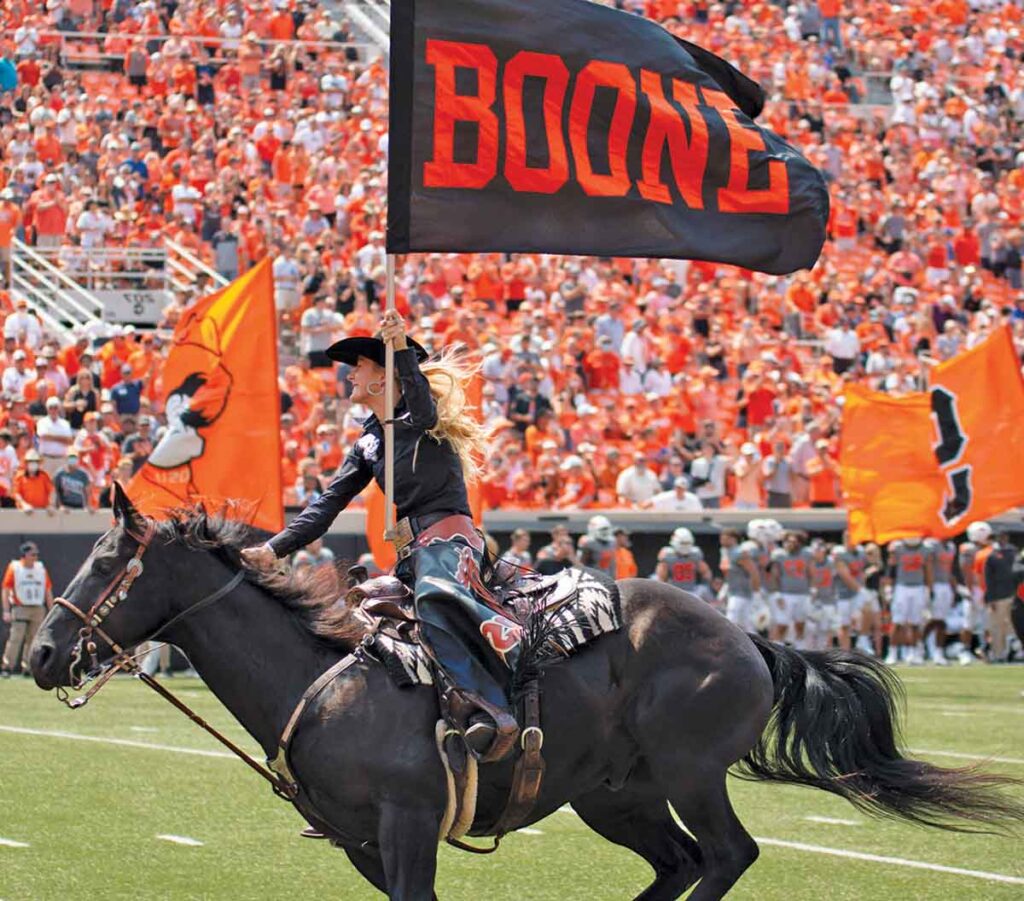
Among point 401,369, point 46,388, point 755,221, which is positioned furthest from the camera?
point 46,388

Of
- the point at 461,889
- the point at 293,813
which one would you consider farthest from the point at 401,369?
the point at 293,813

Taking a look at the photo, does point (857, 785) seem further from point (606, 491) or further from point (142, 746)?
point (606, 491)

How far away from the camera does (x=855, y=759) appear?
7922 millimetres

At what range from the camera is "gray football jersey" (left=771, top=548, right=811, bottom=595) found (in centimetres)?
2281

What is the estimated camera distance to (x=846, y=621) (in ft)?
77.7

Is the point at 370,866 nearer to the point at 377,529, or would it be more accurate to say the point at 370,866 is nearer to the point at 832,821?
the point at 832,821

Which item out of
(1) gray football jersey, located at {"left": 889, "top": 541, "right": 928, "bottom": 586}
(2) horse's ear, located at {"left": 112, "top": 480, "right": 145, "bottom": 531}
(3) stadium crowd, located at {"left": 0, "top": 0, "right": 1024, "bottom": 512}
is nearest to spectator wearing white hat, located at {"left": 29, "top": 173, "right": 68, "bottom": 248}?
(3) stadium crowd, located at {"left": 0, "top": 0, "right": 1024, "bottom": 512}

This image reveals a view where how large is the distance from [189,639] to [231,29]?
24.8 m

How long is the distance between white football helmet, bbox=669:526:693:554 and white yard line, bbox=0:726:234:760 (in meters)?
8.36

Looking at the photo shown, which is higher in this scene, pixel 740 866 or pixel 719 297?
pixel 719 297

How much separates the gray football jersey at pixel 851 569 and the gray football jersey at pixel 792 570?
1.80 feet

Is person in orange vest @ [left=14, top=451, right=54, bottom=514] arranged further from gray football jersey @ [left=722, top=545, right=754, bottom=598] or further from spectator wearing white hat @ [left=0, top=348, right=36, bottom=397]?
gray football jersey @ [left=722, top=545, right=754, bottom=598]

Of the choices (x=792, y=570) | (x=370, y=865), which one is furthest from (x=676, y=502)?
(x=370, y=865)

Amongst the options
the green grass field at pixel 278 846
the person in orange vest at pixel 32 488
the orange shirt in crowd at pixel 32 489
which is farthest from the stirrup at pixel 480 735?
the orange shirt in crowd at pixel 32 489
